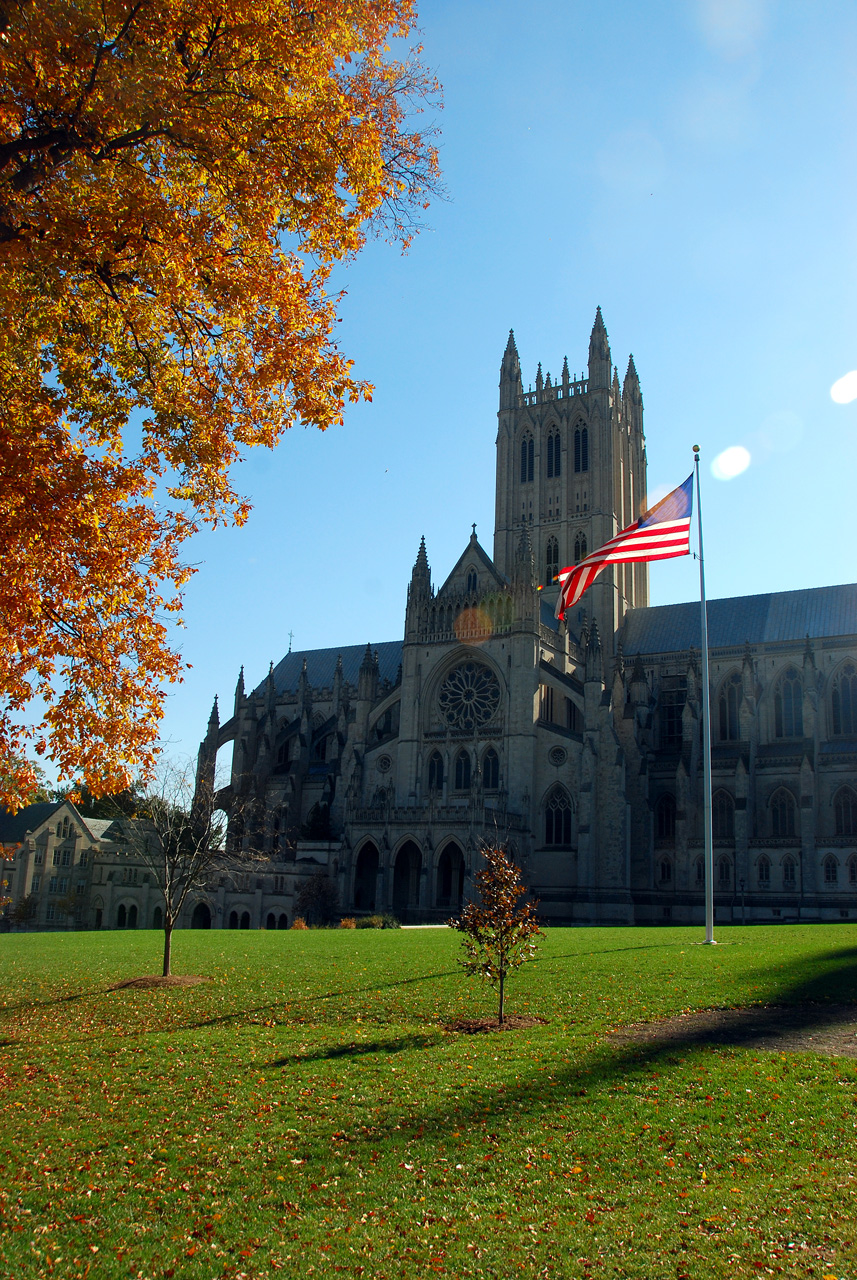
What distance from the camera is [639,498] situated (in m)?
83.4

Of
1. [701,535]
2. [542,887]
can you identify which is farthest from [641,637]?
[701,535]

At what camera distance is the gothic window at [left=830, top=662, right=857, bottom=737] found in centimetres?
6069

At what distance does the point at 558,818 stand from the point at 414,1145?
47578mm

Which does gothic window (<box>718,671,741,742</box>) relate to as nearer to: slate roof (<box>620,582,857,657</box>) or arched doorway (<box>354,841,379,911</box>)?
slate roof (<box>620,582,857,657</box>)

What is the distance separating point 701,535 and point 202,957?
20.7 metres

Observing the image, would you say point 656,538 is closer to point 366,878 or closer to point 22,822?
point 366,878

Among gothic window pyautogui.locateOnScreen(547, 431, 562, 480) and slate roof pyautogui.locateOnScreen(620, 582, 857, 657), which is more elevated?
gothic window pyautogui.locateOnScreen(547, 431, 562, 480)

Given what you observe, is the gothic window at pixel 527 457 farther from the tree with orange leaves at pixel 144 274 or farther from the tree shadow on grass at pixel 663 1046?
the tree with orange leaves at pixel 144 274

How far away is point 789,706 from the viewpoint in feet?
208

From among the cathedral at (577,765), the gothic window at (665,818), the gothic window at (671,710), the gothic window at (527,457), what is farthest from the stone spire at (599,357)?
the gothic window at (665,818)

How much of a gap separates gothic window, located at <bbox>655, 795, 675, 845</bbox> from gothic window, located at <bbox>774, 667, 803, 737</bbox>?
8712 mm

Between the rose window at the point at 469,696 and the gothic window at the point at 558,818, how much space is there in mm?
6202

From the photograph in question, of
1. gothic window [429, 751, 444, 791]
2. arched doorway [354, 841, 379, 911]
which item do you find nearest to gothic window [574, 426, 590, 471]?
gothic window [429, 751, 444, 791]

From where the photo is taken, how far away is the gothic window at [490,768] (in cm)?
5825
